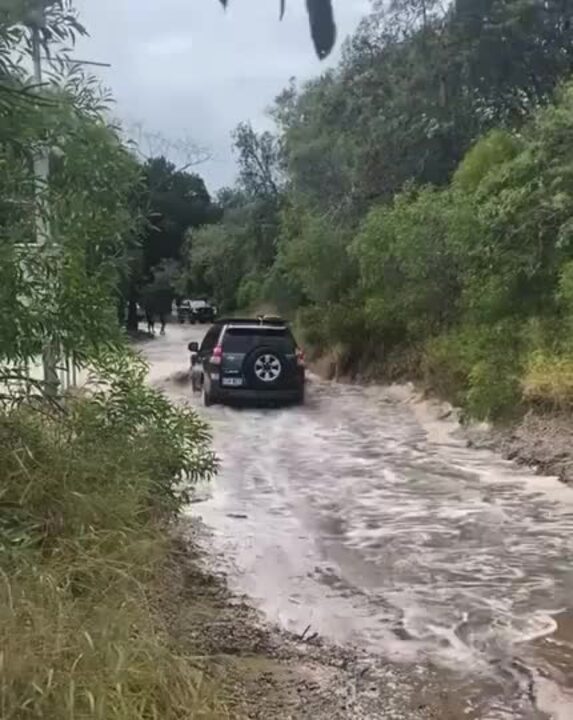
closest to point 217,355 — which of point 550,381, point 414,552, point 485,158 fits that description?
point 485,158

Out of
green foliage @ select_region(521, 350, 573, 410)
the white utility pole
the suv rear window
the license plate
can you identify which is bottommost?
the license plate

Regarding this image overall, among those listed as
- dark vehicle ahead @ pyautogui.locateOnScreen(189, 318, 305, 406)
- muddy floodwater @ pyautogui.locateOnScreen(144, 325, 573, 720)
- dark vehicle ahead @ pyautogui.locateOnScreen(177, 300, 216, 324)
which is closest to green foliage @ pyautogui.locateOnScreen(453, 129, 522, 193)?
dark vehicle ahead @ pyautogui.locateOnScreen(189, 318, 305, 406)

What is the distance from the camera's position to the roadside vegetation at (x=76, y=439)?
153 inches

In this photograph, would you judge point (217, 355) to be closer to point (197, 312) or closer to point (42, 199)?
point (42, 199)

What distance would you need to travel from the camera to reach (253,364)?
1758cm

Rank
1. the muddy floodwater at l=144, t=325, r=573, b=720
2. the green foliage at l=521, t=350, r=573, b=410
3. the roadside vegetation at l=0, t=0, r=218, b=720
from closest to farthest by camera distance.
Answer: the roadside vegetation at l=0, t=0, r=218, b=720 → the muddy floodwater at l=144, t=325, r=573, b=720 → the green foliage at l=521, t=350, r=573, b=410

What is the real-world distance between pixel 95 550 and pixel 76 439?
4.35 ft

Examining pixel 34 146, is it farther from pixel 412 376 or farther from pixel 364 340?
pixel 364 340

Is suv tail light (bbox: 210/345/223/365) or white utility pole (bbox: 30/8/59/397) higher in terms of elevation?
white utility pole (bbox: 30/8/59/397)

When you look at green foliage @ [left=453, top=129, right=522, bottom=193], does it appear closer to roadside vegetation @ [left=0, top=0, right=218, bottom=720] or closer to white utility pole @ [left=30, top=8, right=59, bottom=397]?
roadside vegetation @ [left=0, top=0, right=218, bottom=720]

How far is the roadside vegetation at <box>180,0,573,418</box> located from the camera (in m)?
14.7

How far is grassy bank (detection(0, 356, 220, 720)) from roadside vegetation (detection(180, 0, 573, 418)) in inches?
288

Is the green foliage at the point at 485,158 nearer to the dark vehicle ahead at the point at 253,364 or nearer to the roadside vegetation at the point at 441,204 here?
the roadside vegetation at the point at 441,204

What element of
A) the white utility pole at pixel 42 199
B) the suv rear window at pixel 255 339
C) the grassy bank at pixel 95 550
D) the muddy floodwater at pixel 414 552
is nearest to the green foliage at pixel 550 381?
the muddy floodwater at pixel 414 552
